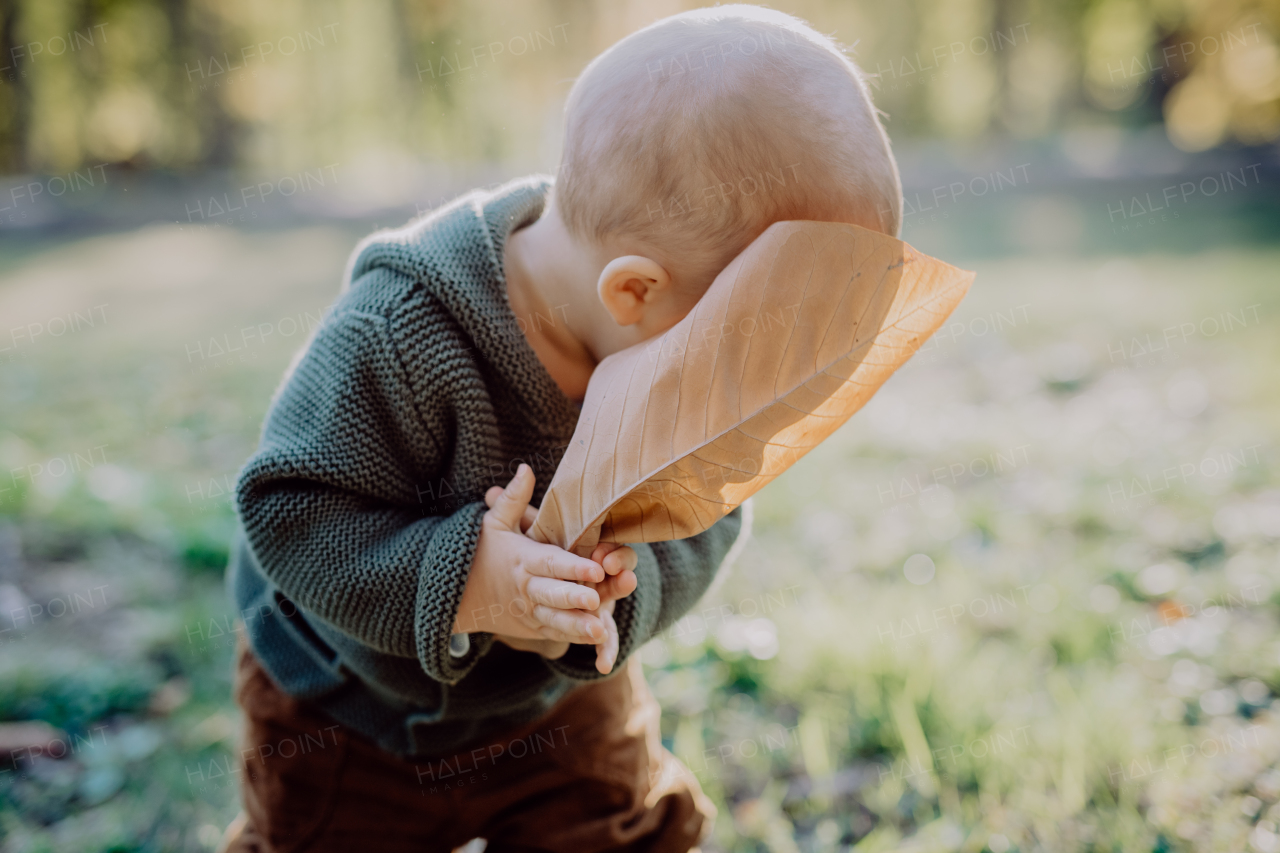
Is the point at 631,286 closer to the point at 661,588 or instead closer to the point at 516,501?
the point at 516,501

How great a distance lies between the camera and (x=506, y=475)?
1.39 meters

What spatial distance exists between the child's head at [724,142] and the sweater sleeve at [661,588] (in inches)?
18.8

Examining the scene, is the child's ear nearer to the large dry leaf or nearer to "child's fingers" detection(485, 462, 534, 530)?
the large dry leaf

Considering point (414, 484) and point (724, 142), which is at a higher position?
point (724, 142)

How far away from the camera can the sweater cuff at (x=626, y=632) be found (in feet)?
4.46

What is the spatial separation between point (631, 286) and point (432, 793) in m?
0.94

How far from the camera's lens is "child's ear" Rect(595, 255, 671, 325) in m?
1.21

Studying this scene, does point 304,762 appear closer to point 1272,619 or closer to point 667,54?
point 667,54

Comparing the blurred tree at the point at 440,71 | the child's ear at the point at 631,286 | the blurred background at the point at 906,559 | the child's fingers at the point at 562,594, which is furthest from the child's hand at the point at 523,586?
the blurred tree at the point at 440,71

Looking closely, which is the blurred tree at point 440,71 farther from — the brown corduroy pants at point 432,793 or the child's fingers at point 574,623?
the child's fingers at point 574,623

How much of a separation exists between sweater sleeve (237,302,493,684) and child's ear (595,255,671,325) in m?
0.33

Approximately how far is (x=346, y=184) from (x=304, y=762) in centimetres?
1582

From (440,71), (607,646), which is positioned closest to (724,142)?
(607,646)

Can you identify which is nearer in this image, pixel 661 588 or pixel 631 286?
pixel 631 286
